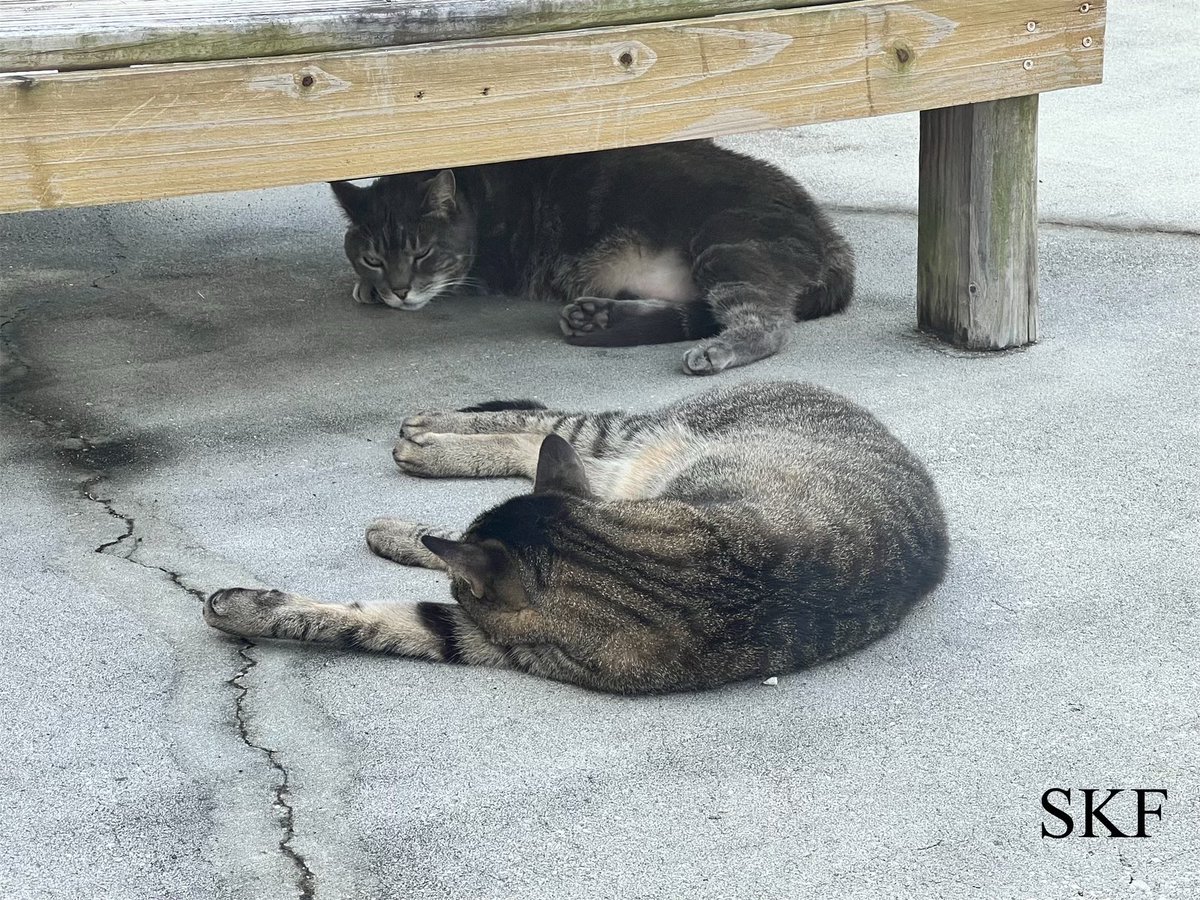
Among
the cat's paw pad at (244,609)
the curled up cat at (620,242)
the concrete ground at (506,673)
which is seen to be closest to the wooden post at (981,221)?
the concrete ground at (506,673)

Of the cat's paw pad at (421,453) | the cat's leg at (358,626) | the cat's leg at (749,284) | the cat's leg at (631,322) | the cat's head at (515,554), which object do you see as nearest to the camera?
the cat's head at (515,554)

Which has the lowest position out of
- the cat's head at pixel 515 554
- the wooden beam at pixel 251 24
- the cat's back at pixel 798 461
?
the cat's back at pixel 798 461

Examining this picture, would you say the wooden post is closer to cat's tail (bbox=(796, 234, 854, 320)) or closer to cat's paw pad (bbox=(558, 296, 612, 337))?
cat's tail (bbox=(796, 234, 854, 320))

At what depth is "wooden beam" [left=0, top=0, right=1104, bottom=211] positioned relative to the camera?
3104mm

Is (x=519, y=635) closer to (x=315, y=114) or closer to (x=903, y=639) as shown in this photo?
(x=903, y=639)

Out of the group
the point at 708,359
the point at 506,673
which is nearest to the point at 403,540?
the point at 506,673

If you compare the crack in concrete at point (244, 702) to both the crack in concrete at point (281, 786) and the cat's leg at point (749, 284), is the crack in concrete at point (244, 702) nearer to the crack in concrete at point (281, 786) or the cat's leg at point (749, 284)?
the crack in concrete at point (281, 786)

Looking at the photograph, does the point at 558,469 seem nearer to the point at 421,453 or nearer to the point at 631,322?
the point at 421,453

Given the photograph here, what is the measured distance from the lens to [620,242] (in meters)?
4.68

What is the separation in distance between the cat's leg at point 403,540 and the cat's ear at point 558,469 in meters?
0.36

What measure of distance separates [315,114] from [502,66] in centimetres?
48

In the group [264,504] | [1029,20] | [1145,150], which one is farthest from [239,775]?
[1145,150]

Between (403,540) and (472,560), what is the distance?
0.63m

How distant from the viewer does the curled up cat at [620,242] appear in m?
4.48
